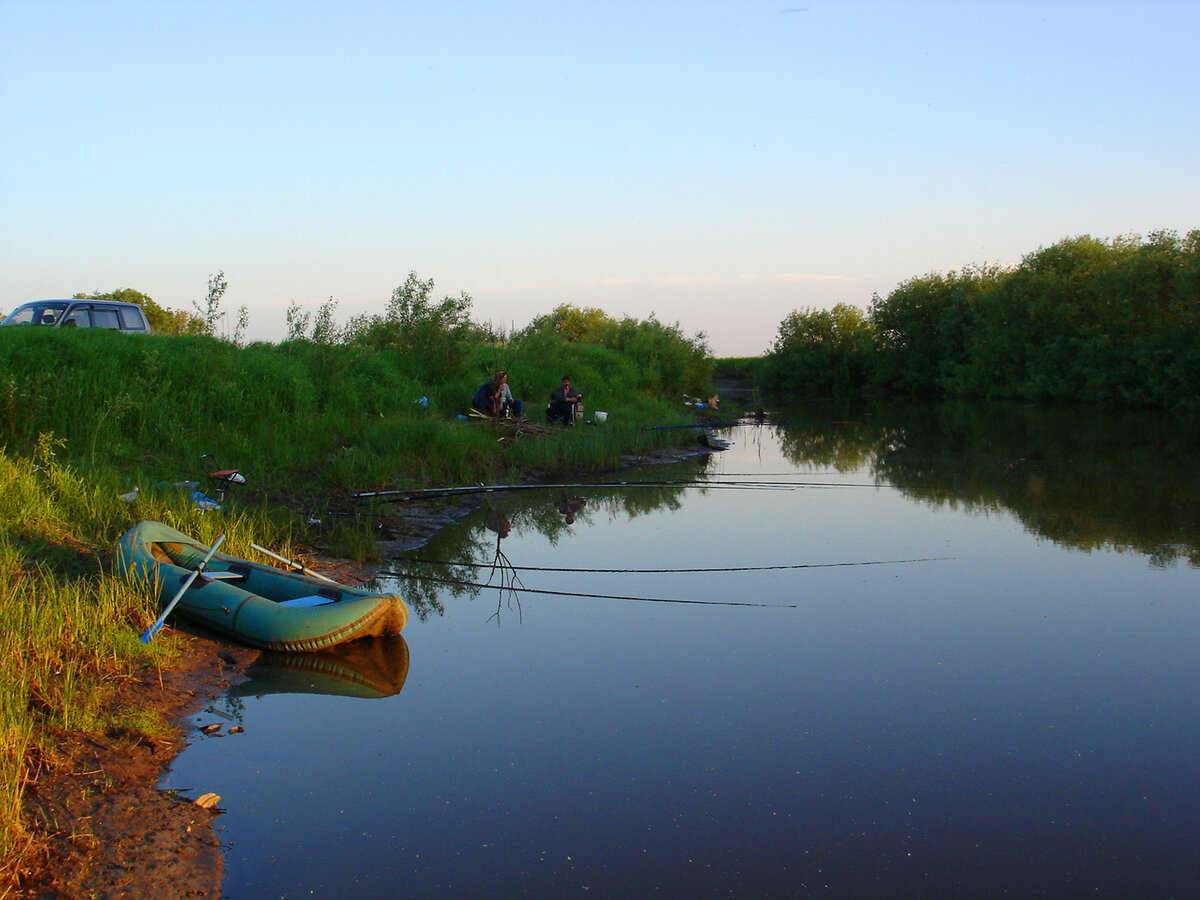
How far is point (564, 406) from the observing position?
60.2 ft

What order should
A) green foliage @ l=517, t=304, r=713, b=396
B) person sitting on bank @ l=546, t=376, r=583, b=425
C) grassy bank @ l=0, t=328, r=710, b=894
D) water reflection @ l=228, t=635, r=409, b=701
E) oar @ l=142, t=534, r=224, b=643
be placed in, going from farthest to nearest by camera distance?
green foliage @ l=517, t=304, r=713, b=396
person sitting on bank @ l=546, t=376, r=583, b=425
water reflection @ l=228, t=635, r=409, b=701
oar @ l=142, t=534, r=224, b=643
grassy bank @ l=0, t=328, r=710, b=894

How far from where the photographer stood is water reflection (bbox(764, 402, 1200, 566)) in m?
10.9

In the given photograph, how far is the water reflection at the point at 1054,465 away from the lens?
10875 mm

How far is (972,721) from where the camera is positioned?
17.5 ft

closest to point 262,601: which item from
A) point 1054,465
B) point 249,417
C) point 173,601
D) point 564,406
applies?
point 173,601

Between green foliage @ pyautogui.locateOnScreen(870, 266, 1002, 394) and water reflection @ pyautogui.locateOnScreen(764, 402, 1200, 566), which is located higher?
green foliage @ pyautogui.locateOnScreen(870, 266, 1002, 394)

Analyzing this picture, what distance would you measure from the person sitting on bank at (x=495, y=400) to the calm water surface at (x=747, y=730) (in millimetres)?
6390

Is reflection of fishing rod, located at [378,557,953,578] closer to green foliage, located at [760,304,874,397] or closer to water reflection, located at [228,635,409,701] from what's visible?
water reflection, located at [228,635,409,701]

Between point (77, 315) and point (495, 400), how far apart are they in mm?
7021

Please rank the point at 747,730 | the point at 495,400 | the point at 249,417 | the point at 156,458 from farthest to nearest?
1. the point at 495,400
2. the point at 249,417
3. the point at 156,458
4. the point at 747,730

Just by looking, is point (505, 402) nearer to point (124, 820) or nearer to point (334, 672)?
point (334, 672)

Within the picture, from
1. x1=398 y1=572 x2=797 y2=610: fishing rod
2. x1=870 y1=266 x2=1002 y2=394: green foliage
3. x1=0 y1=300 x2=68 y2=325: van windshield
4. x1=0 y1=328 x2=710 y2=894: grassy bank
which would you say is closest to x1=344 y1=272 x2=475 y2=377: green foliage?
x1=0 y1=328 x2=710 y2=894: grassy bank

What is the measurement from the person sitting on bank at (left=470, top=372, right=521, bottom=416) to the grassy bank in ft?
2.03

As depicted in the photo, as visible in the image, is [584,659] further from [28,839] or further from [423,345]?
[423,345]
